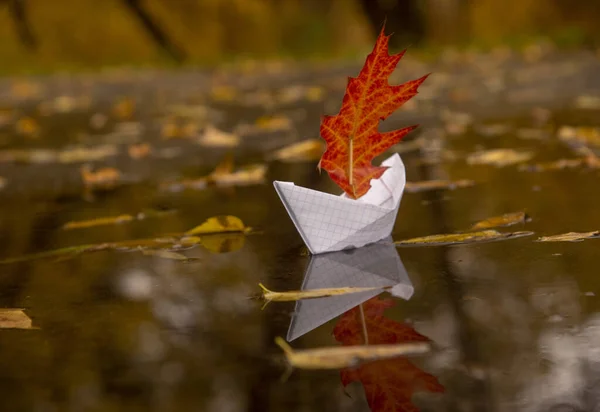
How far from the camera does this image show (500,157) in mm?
4082

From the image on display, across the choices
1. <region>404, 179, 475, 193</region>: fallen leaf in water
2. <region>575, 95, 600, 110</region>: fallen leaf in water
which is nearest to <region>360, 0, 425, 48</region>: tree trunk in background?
<region>575, 95, 600, 110</region>: fallen leaf in water

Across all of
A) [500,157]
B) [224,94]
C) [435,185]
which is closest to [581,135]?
[500,157]

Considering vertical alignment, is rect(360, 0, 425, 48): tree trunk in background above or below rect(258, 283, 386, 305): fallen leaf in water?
below

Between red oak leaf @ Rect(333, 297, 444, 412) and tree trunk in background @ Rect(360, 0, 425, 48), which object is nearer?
red oak leaf @ Rect(333, 297, 444, 412)

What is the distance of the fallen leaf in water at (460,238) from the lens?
2.47 metres

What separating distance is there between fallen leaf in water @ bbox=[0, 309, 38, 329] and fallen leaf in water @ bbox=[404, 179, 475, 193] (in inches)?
64.5

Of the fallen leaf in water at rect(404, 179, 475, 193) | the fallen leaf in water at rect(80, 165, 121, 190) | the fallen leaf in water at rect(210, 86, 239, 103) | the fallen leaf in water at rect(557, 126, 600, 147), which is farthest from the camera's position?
the fallen leaf in water at rect(210, 86, 239, 103)

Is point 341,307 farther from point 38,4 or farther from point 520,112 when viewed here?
point 38,4

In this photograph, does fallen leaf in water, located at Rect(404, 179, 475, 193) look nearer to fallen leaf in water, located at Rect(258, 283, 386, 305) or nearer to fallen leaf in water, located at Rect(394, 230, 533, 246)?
fallen leaf in water, located at Rect(394, 230, 533, 246)

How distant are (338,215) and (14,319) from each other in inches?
29.4

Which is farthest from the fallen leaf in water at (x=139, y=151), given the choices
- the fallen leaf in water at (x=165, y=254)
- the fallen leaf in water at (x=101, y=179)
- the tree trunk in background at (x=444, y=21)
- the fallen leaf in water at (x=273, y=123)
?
the tree trunk in background at (x=444, y=21)

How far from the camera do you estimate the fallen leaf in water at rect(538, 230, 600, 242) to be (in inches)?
95.3

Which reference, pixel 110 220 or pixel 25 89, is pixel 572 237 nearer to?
pixel 110 220

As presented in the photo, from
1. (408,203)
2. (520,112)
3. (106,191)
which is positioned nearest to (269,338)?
(408,203)
